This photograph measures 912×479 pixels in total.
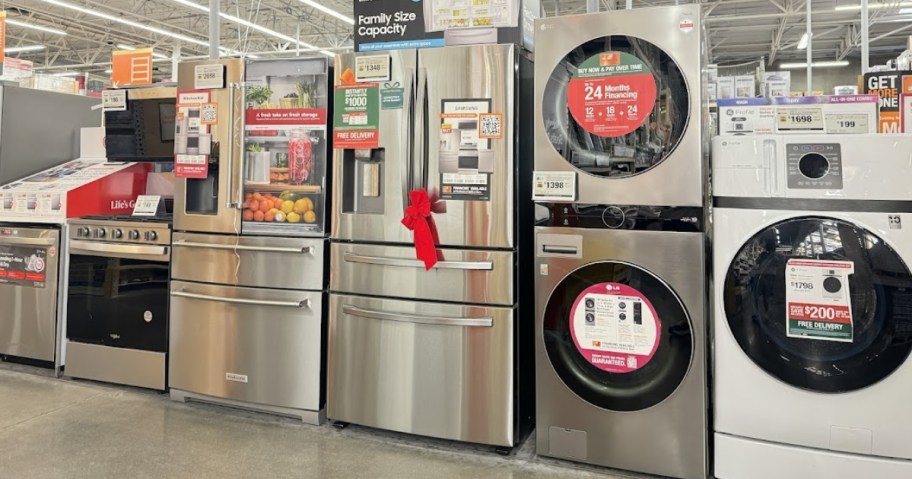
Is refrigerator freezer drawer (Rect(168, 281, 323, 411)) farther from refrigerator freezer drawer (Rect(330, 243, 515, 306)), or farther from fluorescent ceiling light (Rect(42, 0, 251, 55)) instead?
fluorescent ceiling light (Rect(42, 0, 251, 55))

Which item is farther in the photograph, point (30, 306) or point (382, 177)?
point (30, 306)

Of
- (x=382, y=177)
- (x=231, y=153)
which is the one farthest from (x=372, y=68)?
(x=231, y=153)

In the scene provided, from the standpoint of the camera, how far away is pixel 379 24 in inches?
119

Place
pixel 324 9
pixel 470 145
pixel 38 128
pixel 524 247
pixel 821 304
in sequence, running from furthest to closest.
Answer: pixel 324 9
pixel 38 128
pixel 524 247
pixel 470 145
pixel 821 304

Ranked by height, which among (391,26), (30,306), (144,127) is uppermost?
(391,26)

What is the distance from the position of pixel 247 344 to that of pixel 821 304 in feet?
8.96

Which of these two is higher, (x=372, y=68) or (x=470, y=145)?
(x=372, y=68)

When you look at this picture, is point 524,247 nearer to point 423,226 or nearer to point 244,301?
point 423,226

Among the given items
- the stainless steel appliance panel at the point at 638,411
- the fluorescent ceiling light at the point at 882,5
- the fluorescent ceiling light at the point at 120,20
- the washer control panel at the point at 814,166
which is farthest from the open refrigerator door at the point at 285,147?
the fluorescent ceiling light at the point at 882,5

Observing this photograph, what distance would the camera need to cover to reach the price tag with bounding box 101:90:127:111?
3.69 m

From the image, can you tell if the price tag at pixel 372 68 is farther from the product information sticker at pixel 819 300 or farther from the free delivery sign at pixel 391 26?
the product information sticker at pixel 819 300

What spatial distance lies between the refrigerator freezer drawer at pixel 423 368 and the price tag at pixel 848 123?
5.23 feet

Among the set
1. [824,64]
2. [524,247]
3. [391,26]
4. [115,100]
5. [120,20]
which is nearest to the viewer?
[524,247]

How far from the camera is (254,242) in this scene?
3.12 metres
